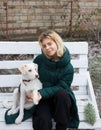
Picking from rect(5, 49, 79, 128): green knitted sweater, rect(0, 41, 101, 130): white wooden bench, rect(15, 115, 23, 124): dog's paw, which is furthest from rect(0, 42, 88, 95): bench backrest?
rect(15, 115, 23, 124): dog's paw

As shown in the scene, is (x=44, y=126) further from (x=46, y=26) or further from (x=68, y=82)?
(x=46, y=26)

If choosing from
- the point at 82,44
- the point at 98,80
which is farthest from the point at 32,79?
the point at 98,80

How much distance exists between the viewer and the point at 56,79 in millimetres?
4273

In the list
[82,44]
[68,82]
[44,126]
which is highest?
[82,44]

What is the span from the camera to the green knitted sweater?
165 inches

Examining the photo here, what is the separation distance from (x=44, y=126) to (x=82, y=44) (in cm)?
110

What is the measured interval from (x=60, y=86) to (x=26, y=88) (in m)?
0.32

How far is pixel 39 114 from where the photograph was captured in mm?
4109

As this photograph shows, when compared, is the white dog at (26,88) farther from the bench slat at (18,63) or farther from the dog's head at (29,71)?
the bench slat at (18,63)

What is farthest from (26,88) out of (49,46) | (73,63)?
(73,63)

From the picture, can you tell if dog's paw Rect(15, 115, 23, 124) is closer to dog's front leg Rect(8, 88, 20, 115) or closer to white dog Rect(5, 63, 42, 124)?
white dog Rect(5, 63, 42, 124)

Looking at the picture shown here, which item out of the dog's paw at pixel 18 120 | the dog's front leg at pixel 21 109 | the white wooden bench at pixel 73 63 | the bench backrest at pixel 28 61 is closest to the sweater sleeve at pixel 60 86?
the dog's front leg at pixel 21 109

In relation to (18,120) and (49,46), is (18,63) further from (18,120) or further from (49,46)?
(18,120)

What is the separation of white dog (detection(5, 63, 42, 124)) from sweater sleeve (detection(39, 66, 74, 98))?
3.1 inches
